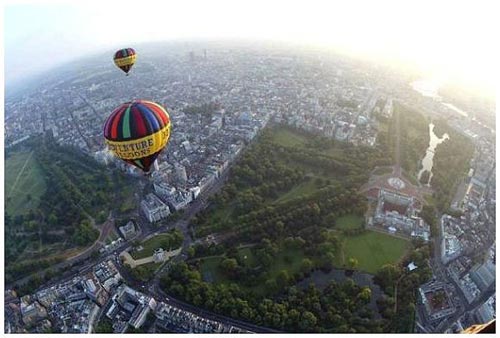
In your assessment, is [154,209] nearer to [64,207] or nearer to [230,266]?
[64,207]

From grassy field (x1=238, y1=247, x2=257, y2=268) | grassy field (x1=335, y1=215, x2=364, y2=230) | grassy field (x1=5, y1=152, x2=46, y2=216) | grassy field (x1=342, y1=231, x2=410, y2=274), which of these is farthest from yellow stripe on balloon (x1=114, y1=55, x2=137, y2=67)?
grassy field (x1=342, y1=231, x2=410, y2=274)

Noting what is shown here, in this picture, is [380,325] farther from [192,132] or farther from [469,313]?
[192,132]

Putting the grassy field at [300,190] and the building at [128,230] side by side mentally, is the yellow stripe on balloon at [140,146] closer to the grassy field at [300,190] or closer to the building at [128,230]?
the building at [128,230]

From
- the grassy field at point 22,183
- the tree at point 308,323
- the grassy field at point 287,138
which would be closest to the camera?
the tree at point 308,323

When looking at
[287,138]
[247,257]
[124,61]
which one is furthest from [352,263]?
[124,61]

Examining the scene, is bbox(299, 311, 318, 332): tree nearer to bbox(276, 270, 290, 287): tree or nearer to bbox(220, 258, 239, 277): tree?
bbox(276, 270, 290, 287): tree

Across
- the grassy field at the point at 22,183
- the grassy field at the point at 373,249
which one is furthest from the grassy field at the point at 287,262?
the grassy field at the point at 22,183
